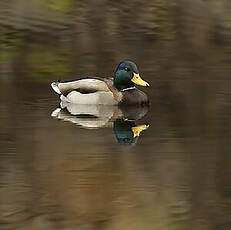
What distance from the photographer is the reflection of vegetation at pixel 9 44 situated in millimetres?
17703

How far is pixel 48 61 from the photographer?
17.4 m

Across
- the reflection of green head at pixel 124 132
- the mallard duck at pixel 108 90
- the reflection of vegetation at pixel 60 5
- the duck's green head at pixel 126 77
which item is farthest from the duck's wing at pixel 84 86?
the reflection of vegetation at pixel 60 5

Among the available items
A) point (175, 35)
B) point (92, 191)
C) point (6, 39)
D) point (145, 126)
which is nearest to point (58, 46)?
point (6, 39)

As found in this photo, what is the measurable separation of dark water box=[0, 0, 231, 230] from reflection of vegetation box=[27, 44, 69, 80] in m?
0.02

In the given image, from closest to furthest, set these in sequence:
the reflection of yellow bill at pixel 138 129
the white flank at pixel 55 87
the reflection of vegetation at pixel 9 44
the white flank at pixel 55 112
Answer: the reflection of yellow bill at pixel 138 129, the white flank at pixel 55 112, the white flank at pixel 55 87, the reflection of vegetation at pixel 9 44

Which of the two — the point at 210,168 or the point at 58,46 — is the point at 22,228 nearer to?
the point at 210,168

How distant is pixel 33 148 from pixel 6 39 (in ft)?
30.0

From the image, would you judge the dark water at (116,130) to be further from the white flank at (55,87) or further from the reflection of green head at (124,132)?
the white flank at (55,87)

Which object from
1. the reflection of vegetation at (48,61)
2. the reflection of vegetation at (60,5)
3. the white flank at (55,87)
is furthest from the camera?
the reflection of vegetation at (60,5)

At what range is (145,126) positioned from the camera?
1177cm

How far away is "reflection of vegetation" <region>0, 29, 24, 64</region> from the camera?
17703 millimetres

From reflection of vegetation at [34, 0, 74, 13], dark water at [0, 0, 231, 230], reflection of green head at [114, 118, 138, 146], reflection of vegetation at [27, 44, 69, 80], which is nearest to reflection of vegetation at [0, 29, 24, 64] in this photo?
dark water at [0, 0, 231, 230]

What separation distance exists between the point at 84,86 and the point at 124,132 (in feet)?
7.77

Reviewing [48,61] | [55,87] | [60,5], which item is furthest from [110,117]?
[60,5]
